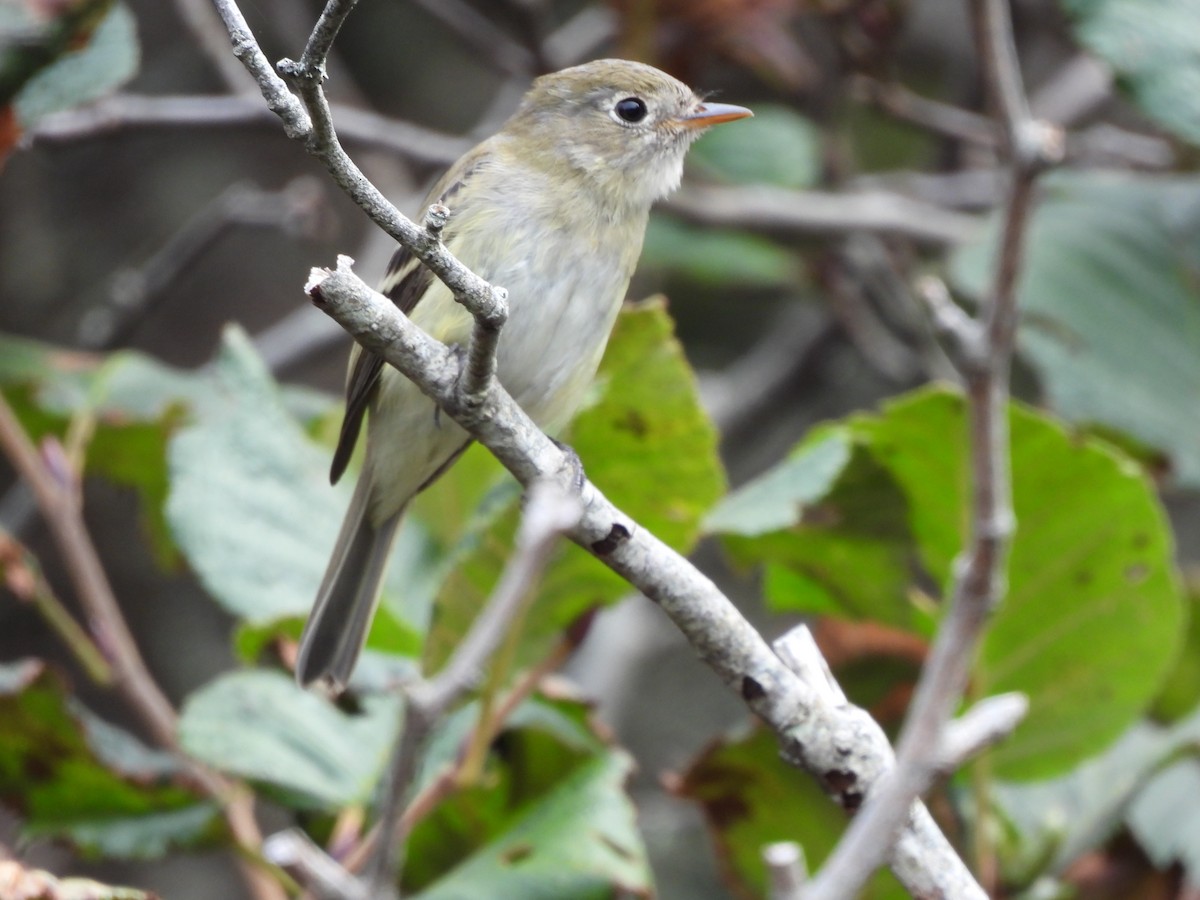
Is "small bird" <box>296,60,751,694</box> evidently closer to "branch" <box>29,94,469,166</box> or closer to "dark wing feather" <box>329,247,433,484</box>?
"dark wing feather" <box>329,247,433,484</box>

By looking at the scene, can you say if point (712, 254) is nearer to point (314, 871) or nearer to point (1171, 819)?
point (1171, 819)

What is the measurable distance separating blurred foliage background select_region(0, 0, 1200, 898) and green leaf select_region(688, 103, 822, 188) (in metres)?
0.01

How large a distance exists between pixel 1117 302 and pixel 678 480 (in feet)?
5.33

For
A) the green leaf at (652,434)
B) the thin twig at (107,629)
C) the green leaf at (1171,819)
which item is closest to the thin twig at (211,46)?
the thin twig at (107,629)

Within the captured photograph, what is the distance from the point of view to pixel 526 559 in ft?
3.23

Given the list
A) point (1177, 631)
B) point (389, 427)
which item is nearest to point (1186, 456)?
point (1177, 631)

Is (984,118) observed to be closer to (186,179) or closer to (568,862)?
(186,179)

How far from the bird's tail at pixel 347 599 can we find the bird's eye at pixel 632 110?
98 centimetres

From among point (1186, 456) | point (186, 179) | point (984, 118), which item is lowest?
point (1186, 456)

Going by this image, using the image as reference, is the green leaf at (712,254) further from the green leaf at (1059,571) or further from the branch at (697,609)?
the branch at (697,609)

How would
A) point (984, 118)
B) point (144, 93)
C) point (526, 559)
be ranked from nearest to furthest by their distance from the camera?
point (526, 559) → point (984, 118) → point (144, 93)

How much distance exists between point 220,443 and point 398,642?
1.63ft

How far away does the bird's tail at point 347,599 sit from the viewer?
2.57 m

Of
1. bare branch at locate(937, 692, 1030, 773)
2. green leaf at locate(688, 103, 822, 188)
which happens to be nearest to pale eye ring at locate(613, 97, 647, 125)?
green leaf at locate(688, 103, 822, 188)
